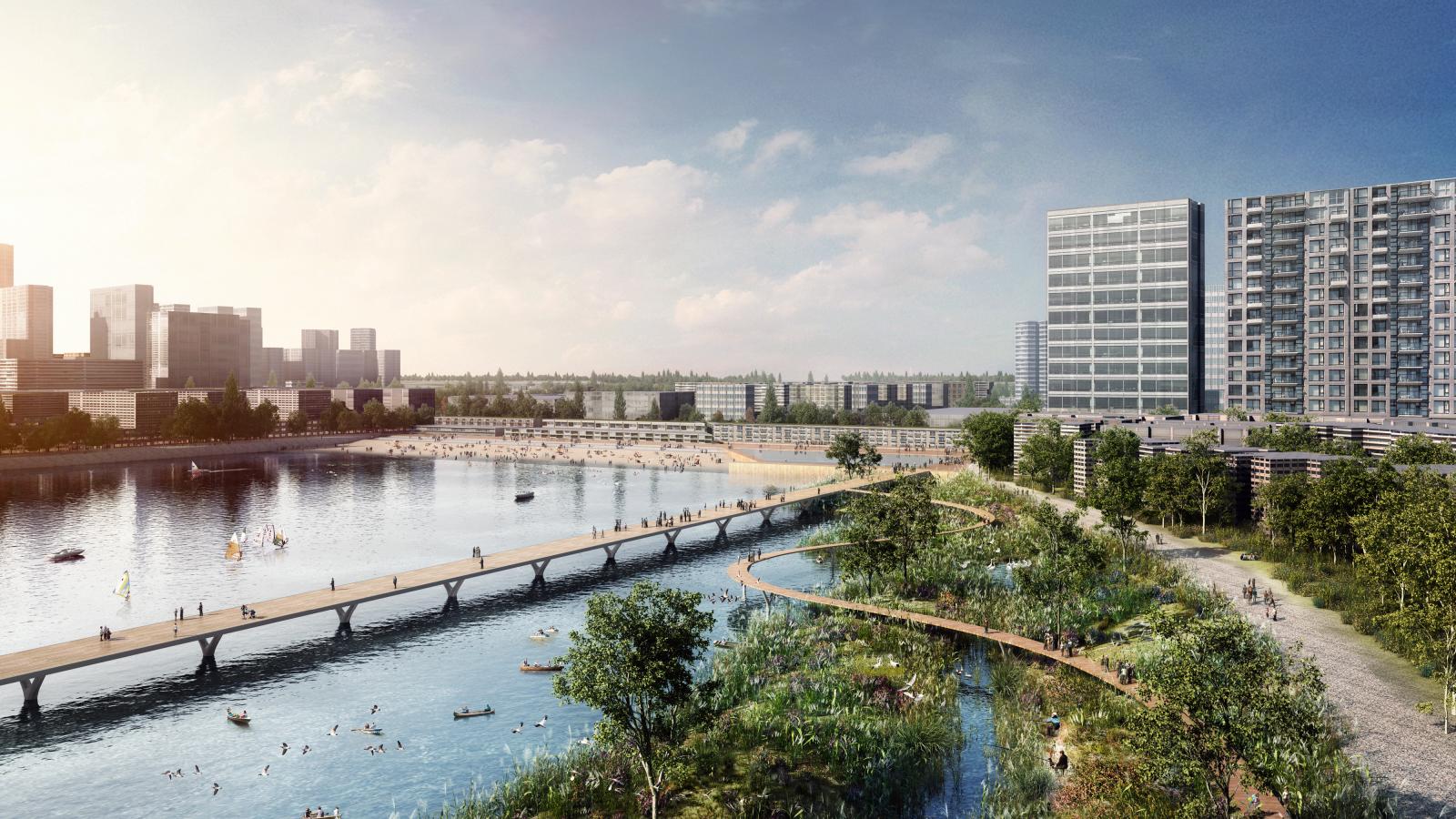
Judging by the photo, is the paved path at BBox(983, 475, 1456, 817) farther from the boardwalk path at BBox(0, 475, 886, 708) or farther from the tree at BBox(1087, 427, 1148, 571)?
the boardwalk path at BBox(0, 475, 886, 708)

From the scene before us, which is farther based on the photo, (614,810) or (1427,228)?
(1427,228)

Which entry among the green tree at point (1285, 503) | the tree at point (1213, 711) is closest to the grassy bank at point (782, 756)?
the tree at point (1213, 711)

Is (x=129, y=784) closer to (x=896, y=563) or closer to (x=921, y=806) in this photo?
(x=921, y=806)

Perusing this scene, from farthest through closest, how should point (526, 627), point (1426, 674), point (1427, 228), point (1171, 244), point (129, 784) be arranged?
1. point (1171, 244)
2. point (1427, 228)
3. point (526, 627)
4. point (1426, 674)
5. point (129, 784)

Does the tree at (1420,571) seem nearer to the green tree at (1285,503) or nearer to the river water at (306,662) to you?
the green tree at (1285,503)

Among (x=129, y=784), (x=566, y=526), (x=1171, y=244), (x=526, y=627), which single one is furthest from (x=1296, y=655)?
(x=1171, y=244)

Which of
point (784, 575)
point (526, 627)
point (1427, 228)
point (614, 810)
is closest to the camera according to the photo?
point (614, 810)

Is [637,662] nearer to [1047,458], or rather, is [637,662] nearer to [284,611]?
[284,611]
